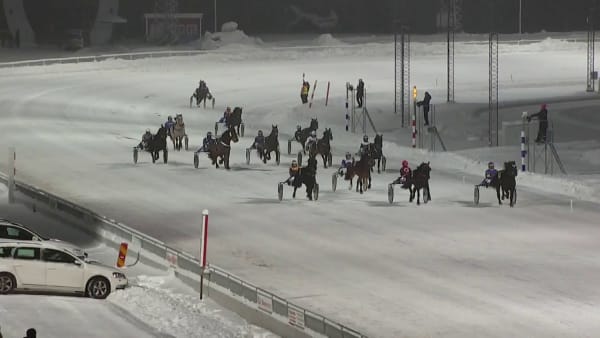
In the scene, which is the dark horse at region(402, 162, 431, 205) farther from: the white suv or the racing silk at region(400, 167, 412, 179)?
the white suv

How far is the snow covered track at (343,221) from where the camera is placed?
22.7m

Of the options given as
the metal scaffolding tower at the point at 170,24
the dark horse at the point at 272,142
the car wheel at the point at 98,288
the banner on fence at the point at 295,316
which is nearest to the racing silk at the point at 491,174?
the dark horse at the point at 272,142

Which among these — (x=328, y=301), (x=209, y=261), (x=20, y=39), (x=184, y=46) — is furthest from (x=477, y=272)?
(x=20, y=39)

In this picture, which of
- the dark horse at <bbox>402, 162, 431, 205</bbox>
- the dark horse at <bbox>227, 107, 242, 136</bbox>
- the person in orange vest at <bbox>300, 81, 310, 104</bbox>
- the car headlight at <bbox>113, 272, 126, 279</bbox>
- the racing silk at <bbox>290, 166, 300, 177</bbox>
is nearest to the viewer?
the car headlight at <bbox>113, 272, 126, 279</bbox>

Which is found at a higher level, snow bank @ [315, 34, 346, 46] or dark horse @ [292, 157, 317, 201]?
snow bank @ [315, 34, 346, 46]

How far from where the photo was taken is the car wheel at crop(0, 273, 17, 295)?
2259 cm

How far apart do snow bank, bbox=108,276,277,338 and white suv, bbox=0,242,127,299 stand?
336mm

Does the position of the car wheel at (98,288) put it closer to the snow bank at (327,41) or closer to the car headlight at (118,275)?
the car headlight at (118,275)

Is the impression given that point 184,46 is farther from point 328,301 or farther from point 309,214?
point 328,301

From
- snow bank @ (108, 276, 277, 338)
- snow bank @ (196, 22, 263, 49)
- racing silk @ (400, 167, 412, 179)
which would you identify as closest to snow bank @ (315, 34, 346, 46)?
snow bank @ (196, 22, 263, 49)

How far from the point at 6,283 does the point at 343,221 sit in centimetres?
1029

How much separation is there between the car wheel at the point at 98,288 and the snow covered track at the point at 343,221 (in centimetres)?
289

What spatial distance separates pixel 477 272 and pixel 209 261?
5264 mm

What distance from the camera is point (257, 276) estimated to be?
25266mm
